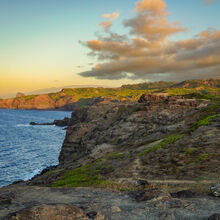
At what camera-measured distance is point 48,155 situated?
86.4 meters

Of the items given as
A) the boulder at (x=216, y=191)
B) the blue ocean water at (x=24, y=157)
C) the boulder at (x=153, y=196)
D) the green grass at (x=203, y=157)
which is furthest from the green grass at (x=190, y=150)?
the blue ocean water at (x=24, y=157)

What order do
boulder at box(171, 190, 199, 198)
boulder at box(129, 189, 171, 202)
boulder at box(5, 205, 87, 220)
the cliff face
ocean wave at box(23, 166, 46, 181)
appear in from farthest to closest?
ocean wave at box(23, 166, 46, 181) < the cliff face < boulder at box(171, 190, 199, 198) < boulder at box(129, 189, 171, 202) < boulder at box(5, 205, 87, 220)

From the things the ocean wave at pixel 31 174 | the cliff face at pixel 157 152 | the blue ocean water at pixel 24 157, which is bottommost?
the ocean wave at pixel 31 174

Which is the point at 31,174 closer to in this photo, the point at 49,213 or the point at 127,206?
the point at 127,206

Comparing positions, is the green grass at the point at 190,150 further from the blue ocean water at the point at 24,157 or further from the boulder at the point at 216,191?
the blue ocean water at the point at 24,157

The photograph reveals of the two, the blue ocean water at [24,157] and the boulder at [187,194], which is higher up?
the boulder at [187,194]

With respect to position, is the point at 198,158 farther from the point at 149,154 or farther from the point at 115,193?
the point at 115,193

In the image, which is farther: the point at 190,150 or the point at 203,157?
the point at 190,150

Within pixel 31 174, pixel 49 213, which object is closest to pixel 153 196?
pixel 49 213

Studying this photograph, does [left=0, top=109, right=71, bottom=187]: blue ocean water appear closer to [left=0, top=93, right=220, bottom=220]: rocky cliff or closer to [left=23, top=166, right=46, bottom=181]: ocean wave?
[left=23, top=166, right=46, bottom=181]: ocean wave

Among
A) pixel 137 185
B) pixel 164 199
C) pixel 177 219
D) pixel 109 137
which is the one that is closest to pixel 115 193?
pixel 137 185

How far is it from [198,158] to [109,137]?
104ft

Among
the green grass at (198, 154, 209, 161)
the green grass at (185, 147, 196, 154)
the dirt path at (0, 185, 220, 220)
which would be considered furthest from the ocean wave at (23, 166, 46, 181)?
the green grass at (198, 154, 209, 161)

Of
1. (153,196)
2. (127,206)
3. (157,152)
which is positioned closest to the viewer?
(127,206)
